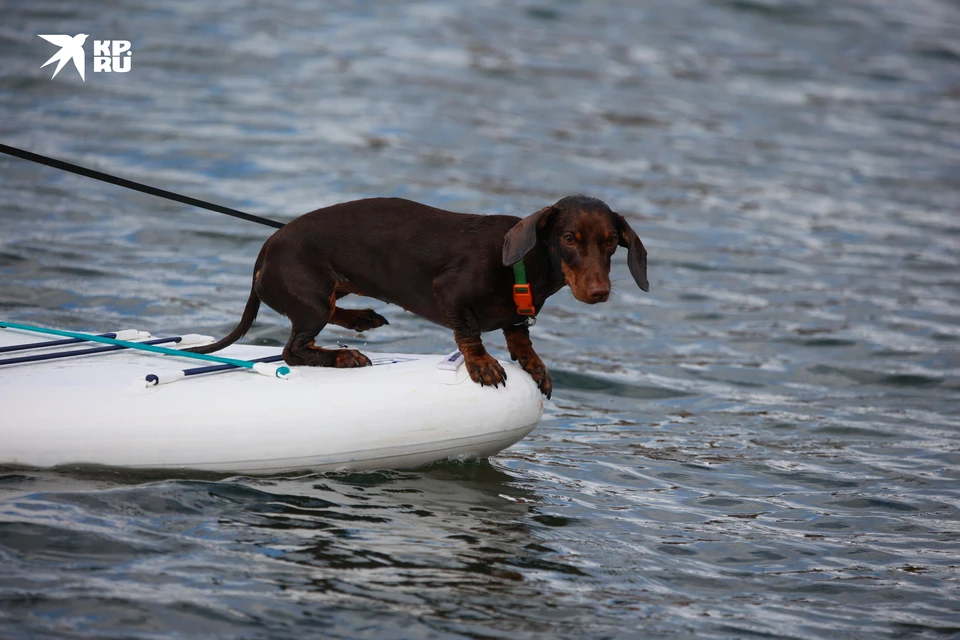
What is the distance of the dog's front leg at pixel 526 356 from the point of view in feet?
17.7

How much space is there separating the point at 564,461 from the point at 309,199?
6.57 m

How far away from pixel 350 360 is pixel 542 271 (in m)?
1.14

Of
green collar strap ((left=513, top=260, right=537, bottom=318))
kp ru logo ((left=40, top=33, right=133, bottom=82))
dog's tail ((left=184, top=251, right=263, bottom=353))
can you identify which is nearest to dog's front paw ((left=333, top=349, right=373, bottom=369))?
dog's tail ((left=184, top=251, right=263, bottom=353))

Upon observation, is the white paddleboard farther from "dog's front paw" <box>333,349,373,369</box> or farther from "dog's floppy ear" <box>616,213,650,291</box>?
"dog's floppy ear" <box>616,213,650,291</box>

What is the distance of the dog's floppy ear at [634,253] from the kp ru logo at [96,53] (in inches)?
513

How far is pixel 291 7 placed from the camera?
19.8 metres

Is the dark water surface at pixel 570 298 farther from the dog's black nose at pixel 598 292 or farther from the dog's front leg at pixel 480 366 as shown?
the dog's black nose at pixel 598 292

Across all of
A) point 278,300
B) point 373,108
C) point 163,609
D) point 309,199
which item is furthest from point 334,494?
point 373,108

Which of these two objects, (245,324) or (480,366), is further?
(245,324)

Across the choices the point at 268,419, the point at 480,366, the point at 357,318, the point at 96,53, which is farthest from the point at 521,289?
the point at 96,53

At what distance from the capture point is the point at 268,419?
17.3ft

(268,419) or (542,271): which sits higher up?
(542,271)

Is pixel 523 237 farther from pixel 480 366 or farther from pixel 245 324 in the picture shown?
pixel 245 324

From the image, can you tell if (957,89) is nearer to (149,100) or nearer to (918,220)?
(918,220)
